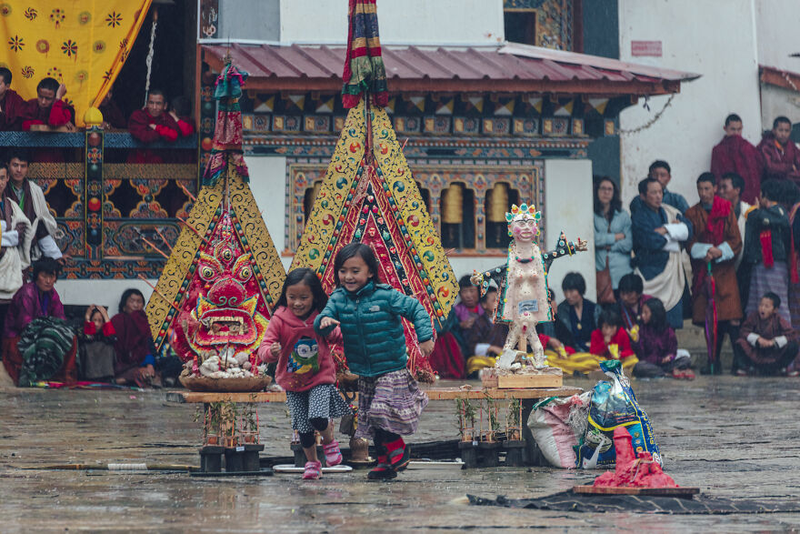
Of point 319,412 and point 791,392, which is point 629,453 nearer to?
point 319,412

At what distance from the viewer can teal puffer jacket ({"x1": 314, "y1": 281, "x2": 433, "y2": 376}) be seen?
26.0 feet

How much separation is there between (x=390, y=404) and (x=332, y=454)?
0.66 m

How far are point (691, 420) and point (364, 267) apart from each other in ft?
14.7

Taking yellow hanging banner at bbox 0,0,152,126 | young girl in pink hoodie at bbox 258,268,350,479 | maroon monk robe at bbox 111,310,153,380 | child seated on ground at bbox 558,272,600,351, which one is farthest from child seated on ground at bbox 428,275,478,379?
young girl in pink hoodie at bbox 258,268,350,479

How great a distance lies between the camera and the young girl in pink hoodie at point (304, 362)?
312 inches

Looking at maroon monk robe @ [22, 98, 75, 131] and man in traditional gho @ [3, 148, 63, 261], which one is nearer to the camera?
→ man in traditional gho @ [3, 148, 63, 261]

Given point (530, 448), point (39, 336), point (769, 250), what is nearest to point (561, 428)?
point (530, 448)

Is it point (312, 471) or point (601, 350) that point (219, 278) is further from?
point (601, 350)

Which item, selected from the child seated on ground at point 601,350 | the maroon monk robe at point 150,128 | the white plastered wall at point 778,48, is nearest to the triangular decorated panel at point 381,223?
the child seated on ground at point 601,350

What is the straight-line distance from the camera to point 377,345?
313 inches

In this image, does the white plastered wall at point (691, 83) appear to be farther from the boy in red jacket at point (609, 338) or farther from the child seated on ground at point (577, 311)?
the boy in red jacket at point (609, 338)

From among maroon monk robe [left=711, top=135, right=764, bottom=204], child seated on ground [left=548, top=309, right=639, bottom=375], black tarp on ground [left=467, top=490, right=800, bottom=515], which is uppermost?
maroon monk robe [left=711, top=135, right=764, bottom=204]

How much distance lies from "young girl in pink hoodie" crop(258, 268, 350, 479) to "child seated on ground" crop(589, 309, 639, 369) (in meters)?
8.36

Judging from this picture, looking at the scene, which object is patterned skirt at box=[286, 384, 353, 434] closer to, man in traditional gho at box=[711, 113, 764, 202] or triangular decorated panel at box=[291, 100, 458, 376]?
triangular decorated panel at box=[291, 100, 458, 376]
